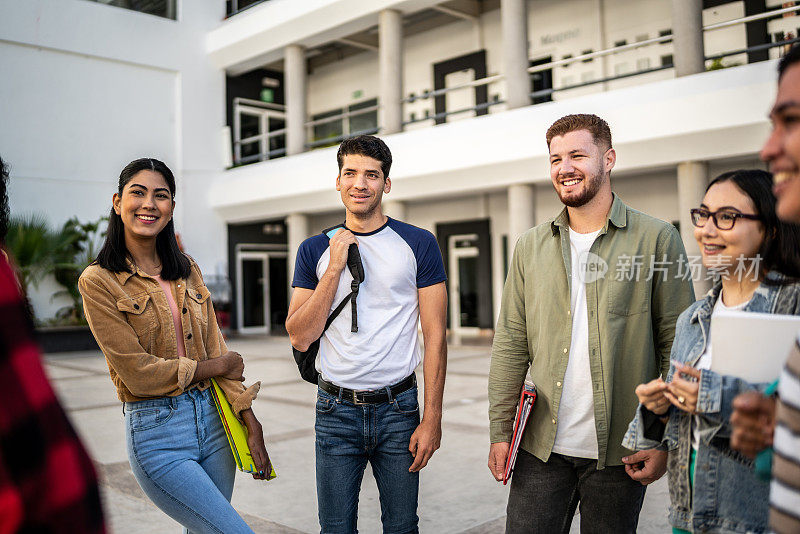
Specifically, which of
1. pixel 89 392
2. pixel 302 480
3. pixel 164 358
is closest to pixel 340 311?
pixel 164 358

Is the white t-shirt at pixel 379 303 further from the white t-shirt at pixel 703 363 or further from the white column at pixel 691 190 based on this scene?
the white column at pixel 691 190

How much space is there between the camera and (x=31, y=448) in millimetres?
722

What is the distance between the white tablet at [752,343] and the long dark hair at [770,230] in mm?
298

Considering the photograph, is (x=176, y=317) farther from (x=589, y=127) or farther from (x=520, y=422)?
(x=589, y=127)

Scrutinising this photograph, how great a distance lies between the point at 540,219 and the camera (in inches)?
600

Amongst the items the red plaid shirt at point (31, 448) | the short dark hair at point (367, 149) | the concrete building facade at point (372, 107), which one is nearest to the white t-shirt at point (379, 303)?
the short dark hair at point (367, 149)

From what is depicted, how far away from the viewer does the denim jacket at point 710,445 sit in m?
1.57

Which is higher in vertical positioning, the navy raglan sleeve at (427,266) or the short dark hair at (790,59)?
the short dark hair at (790,59)

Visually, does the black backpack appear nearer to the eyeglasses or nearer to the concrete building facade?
the eyeglasses

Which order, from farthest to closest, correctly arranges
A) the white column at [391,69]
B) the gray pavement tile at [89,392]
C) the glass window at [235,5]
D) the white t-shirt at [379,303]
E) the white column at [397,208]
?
the glass window at [235,5], the white column at [397,208], the white column at [391,69], the gray pavement tile at [89,392], the white t-shirt at [379,303]

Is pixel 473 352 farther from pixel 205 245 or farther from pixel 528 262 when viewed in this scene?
pixel 528 262

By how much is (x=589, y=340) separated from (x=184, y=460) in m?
1.43

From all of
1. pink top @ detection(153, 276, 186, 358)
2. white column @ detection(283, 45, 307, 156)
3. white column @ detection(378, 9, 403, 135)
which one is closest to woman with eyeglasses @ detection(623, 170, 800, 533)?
pink top @ detection(153, 276, 186, 358)

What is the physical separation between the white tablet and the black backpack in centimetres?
129
